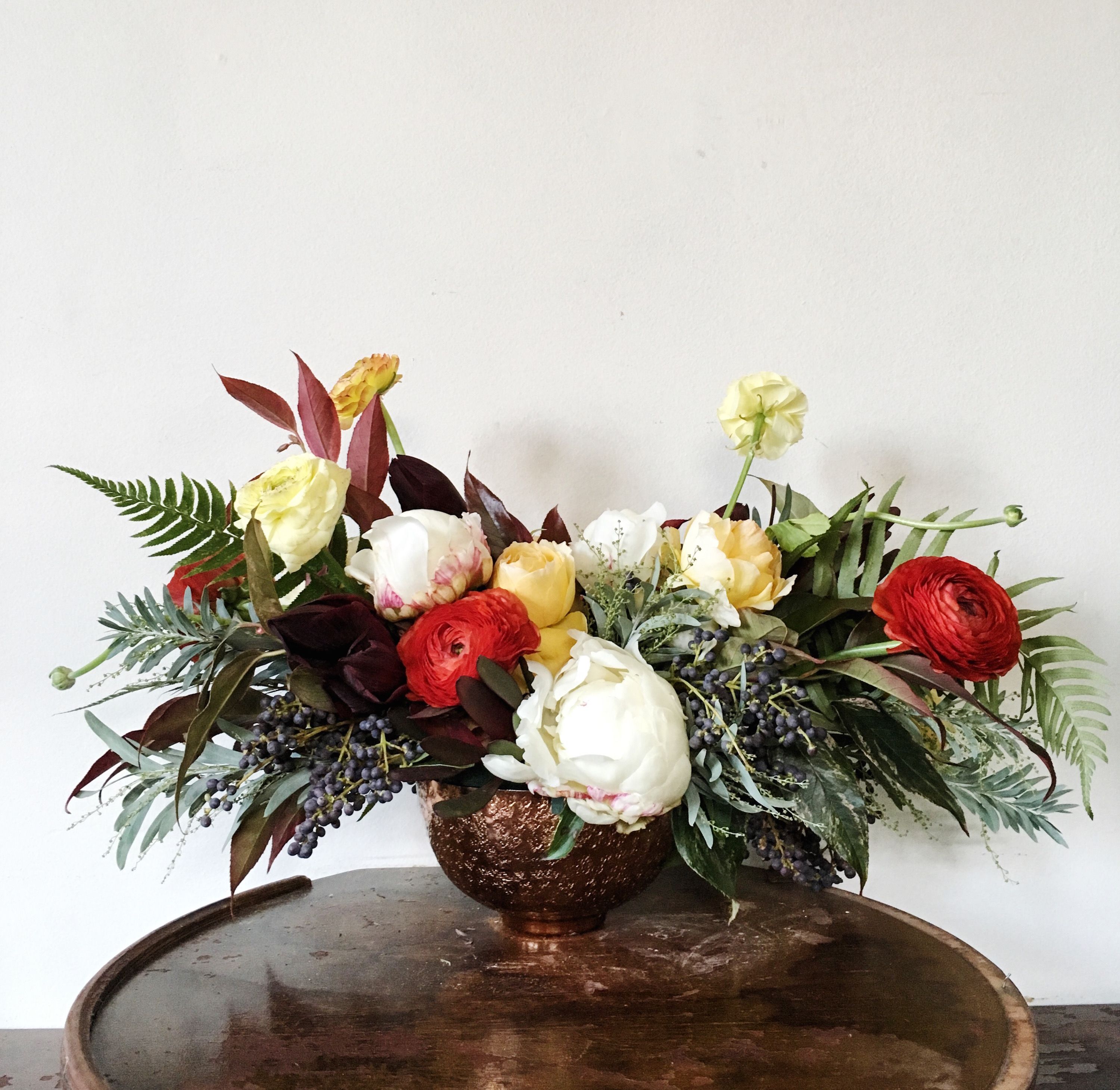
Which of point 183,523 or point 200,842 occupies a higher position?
point 183,523

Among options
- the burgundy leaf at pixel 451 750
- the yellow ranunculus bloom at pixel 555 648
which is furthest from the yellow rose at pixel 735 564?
the burgundy leaf at pixel 451 750

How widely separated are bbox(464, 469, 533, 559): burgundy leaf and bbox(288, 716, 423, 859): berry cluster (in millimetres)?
188

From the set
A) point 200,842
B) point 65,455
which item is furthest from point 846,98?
point 200,842

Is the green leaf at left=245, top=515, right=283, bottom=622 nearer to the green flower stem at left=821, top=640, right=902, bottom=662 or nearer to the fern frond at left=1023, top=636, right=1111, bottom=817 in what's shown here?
the green flower stem at left=821, top=640, right=902, bottom=662

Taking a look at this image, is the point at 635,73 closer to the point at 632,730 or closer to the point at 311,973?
the point at 632,730

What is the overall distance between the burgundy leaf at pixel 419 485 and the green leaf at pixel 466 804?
9.1 inches

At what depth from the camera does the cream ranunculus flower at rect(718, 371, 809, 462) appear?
799mm

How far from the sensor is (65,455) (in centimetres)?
97

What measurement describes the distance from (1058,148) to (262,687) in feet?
3.31

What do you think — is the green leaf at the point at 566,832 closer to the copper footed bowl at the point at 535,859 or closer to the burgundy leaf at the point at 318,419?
the copper footed bowl at the point at 535,859

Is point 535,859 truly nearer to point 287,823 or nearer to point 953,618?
point 287,823

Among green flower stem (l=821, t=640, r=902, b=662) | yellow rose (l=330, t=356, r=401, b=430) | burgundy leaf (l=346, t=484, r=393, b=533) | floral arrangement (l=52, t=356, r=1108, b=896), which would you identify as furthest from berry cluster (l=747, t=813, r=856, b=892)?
yellow rose (l=330, t=356, r=401, b=430)

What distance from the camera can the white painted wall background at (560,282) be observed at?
97cm

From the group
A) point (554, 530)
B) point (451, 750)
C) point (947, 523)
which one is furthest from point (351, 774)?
point (947, 523)
